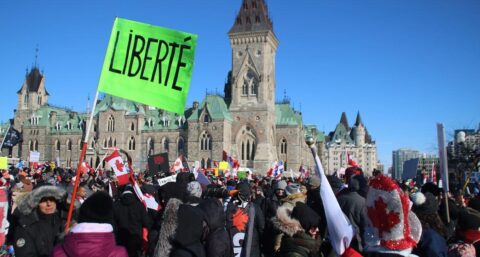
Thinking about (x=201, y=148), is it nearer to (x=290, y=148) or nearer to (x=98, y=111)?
(x=290, y=148)

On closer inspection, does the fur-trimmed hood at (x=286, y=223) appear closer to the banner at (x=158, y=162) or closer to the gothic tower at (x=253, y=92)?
the banner at (x=158, y=162)

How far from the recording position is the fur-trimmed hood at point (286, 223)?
177 inches

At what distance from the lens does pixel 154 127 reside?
5959 centimetres

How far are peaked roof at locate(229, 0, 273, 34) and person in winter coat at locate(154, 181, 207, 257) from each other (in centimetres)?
5096

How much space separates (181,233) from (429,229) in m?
2.57

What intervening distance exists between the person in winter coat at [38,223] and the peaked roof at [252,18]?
5053 cm

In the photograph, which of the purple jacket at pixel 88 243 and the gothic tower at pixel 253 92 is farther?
the gothic tower at pixel 253 92

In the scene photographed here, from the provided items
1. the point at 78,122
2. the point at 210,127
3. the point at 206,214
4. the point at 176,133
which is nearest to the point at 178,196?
the point at 206,214

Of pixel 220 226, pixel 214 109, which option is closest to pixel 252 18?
pixel 214 109

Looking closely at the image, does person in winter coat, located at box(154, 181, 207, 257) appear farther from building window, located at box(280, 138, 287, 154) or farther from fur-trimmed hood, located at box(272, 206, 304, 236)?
building window, located at box(280, 138, 287, 154)

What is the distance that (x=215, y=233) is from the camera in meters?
4.98

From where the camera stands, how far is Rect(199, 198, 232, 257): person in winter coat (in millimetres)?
4863

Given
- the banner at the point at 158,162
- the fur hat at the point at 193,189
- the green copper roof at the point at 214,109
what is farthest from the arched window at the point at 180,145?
the fur hat at the point at 193,189

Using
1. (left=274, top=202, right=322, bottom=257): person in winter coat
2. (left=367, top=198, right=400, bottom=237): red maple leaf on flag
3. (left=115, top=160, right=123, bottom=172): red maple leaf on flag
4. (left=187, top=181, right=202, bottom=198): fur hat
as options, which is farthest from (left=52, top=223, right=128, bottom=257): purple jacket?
(left=115, top=160, right=123, bottom=172): red maple leaf on flag
